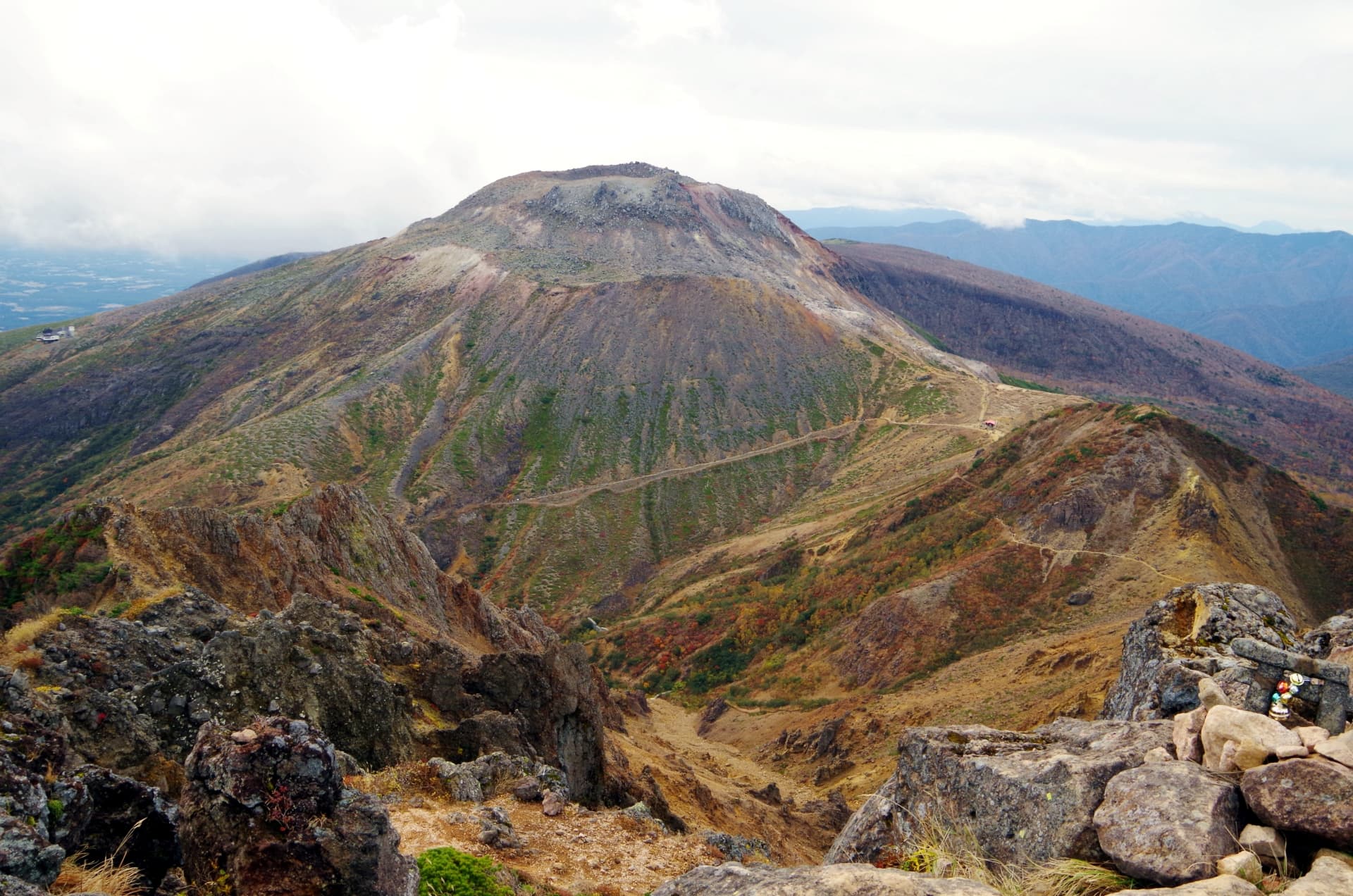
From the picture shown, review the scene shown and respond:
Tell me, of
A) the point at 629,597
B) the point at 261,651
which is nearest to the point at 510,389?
the point at 629,597

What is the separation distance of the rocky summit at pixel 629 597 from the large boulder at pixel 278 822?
4 centimetres

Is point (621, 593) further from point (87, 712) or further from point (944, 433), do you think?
point (87, 712)

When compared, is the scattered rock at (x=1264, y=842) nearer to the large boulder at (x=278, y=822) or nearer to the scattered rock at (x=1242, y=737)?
the scattered rock at (x=1242, y=737)

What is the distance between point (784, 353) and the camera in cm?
10162

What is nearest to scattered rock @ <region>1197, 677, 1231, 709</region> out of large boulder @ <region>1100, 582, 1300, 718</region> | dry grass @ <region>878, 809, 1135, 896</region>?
large boulder @ <region>1100, 582, 1300, 718</region>

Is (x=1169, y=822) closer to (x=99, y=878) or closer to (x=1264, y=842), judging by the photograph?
(x=1264, y=842)

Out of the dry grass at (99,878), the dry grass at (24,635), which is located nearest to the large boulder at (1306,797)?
the dry grass at (99,878)

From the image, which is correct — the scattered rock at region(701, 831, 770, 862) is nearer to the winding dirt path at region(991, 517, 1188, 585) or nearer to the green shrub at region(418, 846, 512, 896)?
the green shrub at region(418, 846, 512, 896)

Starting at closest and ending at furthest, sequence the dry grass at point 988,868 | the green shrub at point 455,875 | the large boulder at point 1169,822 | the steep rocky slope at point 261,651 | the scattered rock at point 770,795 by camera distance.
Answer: the large boulder at point 1169,822, the dry grass at point 988,868, the green shrub at point 455,875, the steep rocky slope at point 261,651, the scattered rock at point 770,795

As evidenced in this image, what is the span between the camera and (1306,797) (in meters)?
6.47

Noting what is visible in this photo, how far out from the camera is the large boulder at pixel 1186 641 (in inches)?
528

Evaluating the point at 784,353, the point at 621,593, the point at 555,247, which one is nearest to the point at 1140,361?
the point at 784,353

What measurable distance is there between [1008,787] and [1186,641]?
10082 mm

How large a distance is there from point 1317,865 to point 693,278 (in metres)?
106
